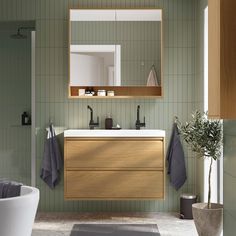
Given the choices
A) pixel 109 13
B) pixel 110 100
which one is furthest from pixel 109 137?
pixel 109 13

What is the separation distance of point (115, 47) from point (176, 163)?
57.9 inches

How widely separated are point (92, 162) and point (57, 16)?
1.78 meters

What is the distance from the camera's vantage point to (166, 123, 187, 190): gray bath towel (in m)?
5.13

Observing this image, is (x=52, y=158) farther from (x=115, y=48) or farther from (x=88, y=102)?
(x=115, y=48)

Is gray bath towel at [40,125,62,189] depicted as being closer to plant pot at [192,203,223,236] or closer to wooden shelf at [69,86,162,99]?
wooden shelf at [69,86,162,99]

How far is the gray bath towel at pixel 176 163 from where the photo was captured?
513 centimetres

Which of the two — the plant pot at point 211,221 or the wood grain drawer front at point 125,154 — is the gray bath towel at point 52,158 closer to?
the wood grain drawer front at point 125,154

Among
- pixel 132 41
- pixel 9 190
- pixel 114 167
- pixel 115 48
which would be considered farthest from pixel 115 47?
pixel 9 190

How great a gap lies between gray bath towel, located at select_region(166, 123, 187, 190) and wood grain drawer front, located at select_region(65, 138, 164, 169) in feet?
1.52

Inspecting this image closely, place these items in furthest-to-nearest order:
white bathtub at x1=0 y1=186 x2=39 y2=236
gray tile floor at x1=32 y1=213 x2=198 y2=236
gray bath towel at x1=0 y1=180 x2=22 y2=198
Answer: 1. gray tile floor at x1=32 y1=213 x2=198 y2=236
2. gray bath towel at x1=0 y1=180 x2=22 y2=198
3. white bathtub at x1=0 y1=186 x2=39 y2=236

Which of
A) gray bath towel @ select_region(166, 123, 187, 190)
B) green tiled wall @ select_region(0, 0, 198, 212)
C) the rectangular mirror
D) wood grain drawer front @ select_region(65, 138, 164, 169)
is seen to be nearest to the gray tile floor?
green tiled wall @ select_region(0, 0, 198, 212)

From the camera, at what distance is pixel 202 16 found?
502 centimetres

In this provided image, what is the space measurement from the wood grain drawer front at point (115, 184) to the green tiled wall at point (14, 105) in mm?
747

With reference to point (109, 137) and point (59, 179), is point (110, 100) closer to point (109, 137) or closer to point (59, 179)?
point (109, 137)
